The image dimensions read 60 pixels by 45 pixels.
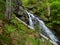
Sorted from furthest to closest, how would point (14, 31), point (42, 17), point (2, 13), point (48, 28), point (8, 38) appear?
point (42, 17), point (48, 28), point (2, 13), point (14, 31), point (8, 38)

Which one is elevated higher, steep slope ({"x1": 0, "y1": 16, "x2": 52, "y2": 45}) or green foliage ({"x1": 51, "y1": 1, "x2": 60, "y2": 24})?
steep slope ({"x1": 0, "y1": 16, "x2": 52, "y2": 45})

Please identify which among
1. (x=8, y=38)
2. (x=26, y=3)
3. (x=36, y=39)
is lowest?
(x=26, y=3)

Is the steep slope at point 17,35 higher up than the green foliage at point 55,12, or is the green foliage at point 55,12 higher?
the steep slope at point 17,35

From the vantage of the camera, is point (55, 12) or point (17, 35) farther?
point (55, 12)

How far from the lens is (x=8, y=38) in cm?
1198

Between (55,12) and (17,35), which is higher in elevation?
(17,35)

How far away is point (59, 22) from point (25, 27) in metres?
5.98

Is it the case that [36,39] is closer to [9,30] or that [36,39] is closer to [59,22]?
[9,30]

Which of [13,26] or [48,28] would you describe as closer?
[13,26]

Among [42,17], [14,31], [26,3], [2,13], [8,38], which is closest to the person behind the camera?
[8,38]

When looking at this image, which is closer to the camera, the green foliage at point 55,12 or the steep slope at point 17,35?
the steep slope at point 17,35

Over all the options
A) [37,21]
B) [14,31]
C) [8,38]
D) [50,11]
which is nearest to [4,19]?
[14,31]

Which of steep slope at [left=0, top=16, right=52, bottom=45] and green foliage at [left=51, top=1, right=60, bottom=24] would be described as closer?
steep slope at [left=0, top=16, right=52, bottom=45]

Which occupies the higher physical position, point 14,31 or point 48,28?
point 14,31
